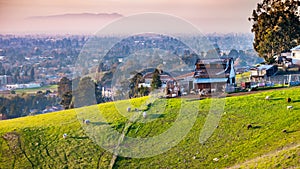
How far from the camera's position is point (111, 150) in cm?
2420

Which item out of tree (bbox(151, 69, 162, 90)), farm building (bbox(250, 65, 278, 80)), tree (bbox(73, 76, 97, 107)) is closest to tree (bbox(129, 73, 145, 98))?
tree (bbox(151, 69, 162, 90))

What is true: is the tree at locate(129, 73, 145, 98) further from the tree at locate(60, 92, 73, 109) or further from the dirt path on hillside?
the dirt path on hillside

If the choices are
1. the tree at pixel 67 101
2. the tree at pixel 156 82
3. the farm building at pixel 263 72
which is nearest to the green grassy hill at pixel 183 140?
the farm building at pixel 263 72

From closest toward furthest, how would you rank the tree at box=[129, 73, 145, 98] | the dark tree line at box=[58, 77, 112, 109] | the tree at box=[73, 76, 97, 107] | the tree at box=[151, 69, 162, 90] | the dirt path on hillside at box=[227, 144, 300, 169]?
the dirt path on hillside at box=[227, 144, 300, 169] < the tree at box=[151, 69, 162, 90] < the tree at box=[73, 76, 97, 107] < the dark tree line at box=[58, 77, 112, 109] < the tree at box=[129, 73, 145, 98]

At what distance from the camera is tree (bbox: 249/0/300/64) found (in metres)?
51.8

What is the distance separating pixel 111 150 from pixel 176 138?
3.90m

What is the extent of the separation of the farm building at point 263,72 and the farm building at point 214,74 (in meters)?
4.03

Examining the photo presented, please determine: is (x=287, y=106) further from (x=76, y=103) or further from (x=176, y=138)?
(x=76, y=103)

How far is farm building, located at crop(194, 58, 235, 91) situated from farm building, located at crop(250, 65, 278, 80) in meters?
4.03

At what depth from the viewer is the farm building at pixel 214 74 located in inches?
1435

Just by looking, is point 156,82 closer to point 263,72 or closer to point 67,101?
point 263,72

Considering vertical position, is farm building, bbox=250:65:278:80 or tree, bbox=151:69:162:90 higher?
farm building, bbox=250:65:278:80

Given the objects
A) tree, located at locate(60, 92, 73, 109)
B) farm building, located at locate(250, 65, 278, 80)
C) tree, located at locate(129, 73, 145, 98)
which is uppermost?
farm building, located at locate(250, 65, 278, 80)

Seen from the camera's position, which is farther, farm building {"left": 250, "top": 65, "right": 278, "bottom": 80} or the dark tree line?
the dark tree line
